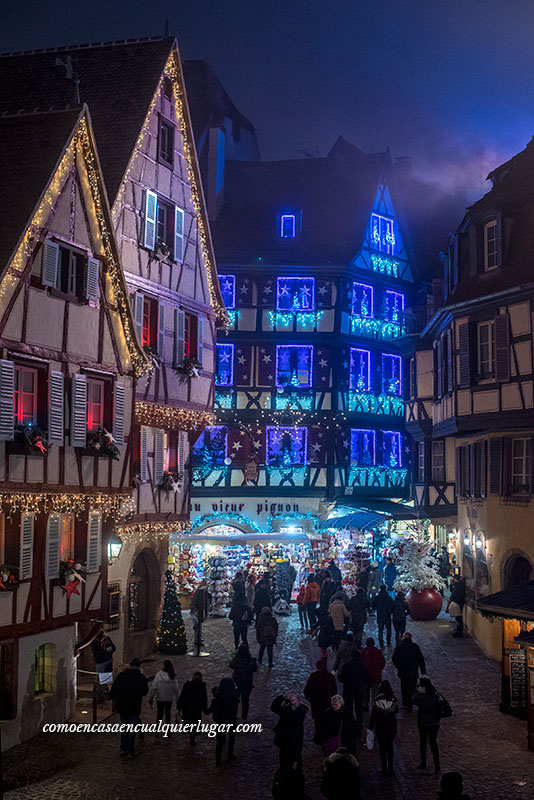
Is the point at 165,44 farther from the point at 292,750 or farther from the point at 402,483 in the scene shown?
the point at 402,483

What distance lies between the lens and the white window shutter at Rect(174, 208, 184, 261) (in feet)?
82.4

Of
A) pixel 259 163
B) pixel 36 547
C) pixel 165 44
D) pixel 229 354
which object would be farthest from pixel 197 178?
pixel 259 163

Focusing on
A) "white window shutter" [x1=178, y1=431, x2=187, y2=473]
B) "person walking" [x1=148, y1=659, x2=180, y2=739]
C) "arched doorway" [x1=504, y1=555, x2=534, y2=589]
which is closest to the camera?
"person walking" [x1=148, y1=659, x2=180, y2=739]

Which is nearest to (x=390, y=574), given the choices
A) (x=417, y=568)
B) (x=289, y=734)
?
(x=417, y=568)

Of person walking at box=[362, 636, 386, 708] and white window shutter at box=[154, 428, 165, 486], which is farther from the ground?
white window shutter at box=[154, 428, 165, 486]

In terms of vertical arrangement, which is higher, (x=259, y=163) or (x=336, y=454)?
(x=259, y=163)

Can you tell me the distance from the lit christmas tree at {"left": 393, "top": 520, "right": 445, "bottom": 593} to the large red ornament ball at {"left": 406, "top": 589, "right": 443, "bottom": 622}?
0.54ft

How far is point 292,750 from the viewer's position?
44.5ft

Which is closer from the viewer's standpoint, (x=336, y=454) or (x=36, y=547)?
(x=36, y=547)

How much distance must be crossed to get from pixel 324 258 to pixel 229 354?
622cm

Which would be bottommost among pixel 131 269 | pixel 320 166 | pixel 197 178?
pixel 131 269

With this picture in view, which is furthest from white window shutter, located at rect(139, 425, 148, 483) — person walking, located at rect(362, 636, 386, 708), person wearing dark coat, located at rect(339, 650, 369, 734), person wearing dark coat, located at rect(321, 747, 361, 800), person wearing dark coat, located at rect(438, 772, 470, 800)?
person wearing dark coat, located at rect(438, 772, 470, 800)

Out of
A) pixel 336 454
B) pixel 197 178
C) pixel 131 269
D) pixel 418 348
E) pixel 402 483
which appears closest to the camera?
pixel 131 269

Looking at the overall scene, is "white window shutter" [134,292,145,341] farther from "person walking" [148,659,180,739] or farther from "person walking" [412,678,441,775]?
"person walking" [412,678,441,775]
